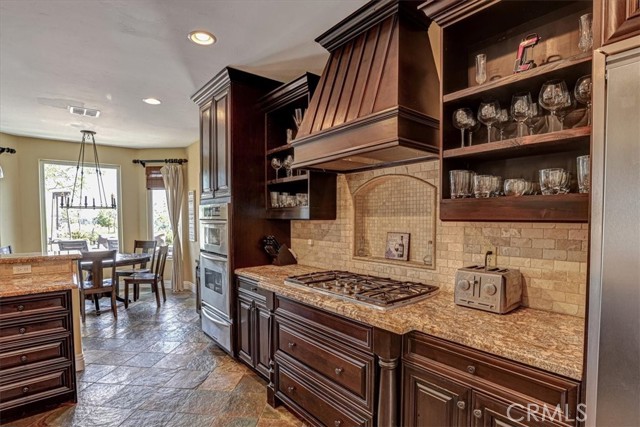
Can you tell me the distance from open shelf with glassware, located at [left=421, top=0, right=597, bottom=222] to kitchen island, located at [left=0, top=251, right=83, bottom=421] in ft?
9.09

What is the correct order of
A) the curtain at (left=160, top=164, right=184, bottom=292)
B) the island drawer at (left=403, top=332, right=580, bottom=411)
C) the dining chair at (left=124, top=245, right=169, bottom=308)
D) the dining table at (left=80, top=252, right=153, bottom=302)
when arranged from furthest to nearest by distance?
the curtain at (left=160, top=164, right=184, bottom=292)
the dining chair at (left=124, top=245, right=169, bottom=308)
the dining table at (left=80, top=252, right=153, bottom=302)
the island drawer at (left=403, top=332, right=580, bottom=411)

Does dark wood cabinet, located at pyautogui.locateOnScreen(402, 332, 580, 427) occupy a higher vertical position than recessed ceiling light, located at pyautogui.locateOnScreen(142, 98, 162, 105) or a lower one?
lower

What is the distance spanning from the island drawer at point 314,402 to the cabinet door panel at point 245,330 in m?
0.55

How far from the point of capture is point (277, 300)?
239cm

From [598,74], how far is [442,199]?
0.83 m

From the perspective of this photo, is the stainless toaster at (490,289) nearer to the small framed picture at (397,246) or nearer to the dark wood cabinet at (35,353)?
the small framed picture at (397,246)

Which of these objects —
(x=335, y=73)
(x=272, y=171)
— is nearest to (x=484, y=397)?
(x=335, y=73)

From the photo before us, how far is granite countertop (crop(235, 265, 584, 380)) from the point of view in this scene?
1.18 metres

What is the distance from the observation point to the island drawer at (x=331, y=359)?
173 centimetres

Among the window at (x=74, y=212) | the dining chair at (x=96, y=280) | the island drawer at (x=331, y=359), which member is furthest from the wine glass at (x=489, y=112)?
the window at (x=74, y=212)

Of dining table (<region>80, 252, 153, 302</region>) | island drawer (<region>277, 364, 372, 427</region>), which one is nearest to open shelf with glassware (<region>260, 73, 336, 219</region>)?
island drawer (<region>277, 364, 372, 427</region>)

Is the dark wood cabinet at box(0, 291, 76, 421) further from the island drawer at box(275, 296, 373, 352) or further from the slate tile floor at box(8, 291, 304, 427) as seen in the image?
the island drawer at box(275, 296, 373, 352)

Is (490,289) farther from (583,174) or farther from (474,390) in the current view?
(583,174)

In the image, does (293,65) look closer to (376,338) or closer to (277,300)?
(277,300)
